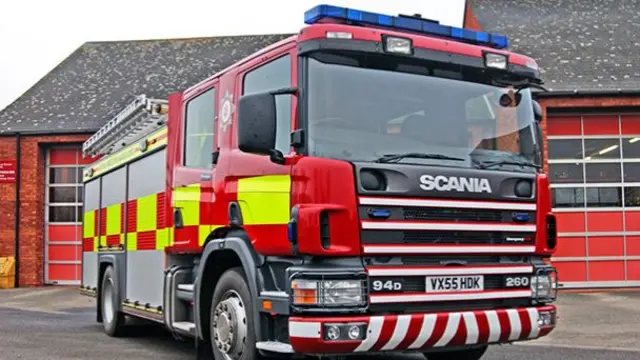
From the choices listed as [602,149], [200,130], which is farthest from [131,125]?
[602,149]

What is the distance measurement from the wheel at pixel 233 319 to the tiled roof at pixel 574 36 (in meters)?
11.7

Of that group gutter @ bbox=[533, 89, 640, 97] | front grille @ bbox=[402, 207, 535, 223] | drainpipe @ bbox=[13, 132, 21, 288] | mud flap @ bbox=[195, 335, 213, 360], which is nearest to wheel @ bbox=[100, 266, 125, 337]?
mud flap @ bbox=[195, 335, 213, 360]

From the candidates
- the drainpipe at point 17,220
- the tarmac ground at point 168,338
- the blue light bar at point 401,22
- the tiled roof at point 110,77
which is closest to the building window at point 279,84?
the blue light bar at point 401,22

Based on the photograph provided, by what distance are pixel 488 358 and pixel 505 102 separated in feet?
10.0

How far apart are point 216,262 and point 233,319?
0.73m

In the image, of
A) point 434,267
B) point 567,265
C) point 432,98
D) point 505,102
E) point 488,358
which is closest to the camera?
point 434,267

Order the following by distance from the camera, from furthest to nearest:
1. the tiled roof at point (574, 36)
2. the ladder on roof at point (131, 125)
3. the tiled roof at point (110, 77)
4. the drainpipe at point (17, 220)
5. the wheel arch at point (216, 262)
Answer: the tiled roof at point (110, 77) → the drainpipe at point (17, 220) → the tiled roof at point (574, 36) → the ladder on roof at point (131, 125) → the wheel arch at point (216, 262)

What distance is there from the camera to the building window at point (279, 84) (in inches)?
209

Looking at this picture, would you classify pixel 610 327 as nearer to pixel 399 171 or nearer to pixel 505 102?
pixel 505 102

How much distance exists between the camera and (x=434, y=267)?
17.2 ft

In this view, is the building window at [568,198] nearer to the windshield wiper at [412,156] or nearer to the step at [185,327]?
the step at [185,327]

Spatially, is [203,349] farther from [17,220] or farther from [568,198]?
[17,220]

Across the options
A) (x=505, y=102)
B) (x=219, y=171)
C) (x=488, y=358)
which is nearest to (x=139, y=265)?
(x=219, y=171)

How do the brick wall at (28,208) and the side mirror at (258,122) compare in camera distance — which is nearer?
the side mirror at (258,122)
